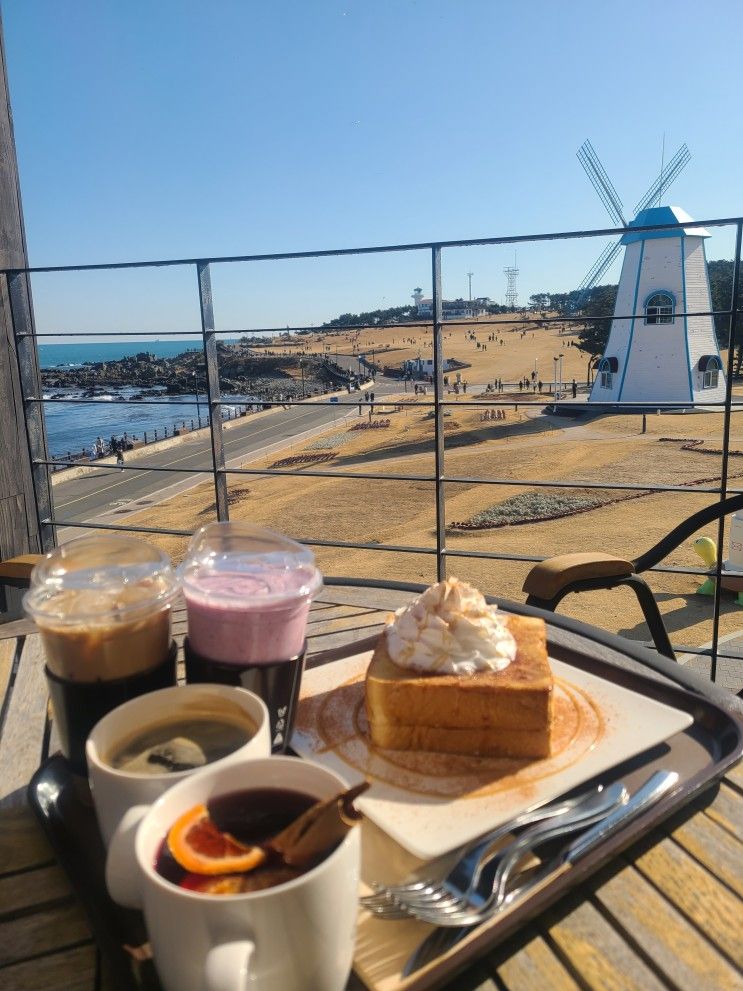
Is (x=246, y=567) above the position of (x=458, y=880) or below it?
above

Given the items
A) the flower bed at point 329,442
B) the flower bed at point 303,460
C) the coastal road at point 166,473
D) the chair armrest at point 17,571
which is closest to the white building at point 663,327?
the coastal road at point 166,473

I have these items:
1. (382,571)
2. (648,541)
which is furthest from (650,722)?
(648,541)

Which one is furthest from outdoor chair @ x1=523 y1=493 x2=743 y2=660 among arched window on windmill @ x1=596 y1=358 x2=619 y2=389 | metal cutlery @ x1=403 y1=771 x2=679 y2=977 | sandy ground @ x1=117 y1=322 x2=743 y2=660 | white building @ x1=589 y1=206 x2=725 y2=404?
arched window on windmill @ x1=596 y1=358 x2=619 y2=389

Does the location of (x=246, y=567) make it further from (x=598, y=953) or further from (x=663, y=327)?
(x=663, y=327)

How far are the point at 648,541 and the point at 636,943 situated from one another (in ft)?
42.6

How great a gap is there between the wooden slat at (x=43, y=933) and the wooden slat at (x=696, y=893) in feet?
1.70

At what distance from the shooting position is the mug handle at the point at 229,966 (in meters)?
0.43

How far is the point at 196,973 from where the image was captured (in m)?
0.46

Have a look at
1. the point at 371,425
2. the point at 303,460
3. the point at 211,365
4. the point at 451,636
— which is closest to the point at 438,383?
the point at 211,365

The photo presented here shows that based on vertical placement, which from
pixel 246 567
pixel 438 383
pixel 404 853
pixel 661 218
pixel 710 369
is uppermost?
pixel 661 218

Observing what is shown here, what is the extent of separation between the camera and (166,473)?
1056 inches

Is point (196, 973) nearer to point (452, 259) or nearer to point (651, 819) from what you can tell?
point (651, 819)

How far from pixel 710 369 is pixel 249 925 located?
27612 millimetres

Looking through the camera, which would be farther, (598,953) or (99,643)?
(99,643)
